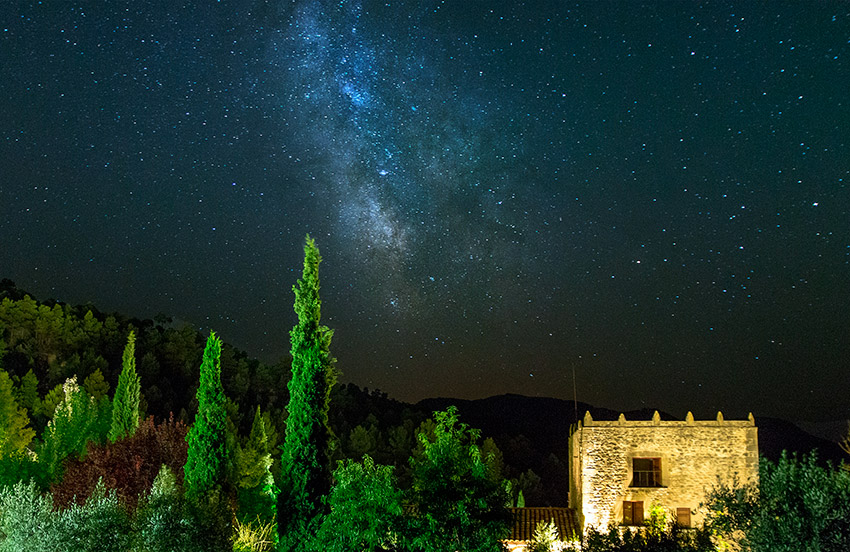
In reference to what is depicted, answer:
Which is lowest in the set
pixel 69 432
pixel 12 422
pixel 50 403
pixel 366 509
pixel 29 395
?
pixel 366 509

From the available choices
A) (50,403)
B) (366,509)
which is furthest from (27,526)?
(50,403)

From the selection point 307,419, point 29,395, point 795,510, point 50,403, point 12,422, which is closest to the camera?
point 795,510

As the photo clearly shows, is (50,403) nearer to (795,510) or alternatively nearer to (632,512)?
(632,512)

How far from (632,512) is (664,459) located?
2107 mm

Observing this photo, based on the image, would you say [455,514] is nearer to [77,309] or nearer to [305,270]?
[305,270]

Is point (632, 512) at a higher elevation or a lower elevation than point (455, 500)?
lower

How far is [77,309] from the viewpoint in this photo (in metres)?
61.8

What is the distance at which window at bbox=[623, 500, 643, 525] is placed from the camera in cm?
2425

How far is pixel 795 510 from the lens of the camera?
1287cm

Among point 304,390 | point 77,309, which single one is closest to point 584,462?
point 304,390

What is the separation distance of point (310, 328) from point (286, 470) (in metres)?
3.68

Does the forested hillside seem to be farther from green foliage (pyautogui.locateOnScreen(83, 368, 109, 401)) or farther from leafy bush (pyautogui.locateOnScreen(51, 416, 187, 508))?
leafy bush (pyautogui.locateOnScreen(51, 416, 187, 508))

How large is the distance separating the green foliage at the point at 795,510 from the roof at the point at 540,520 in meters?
11.2

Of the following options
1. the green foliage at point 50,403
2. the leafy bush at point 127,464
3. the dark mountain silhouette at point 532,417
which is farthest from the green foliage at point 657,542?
the dark mountain silhouette at point 532,417
